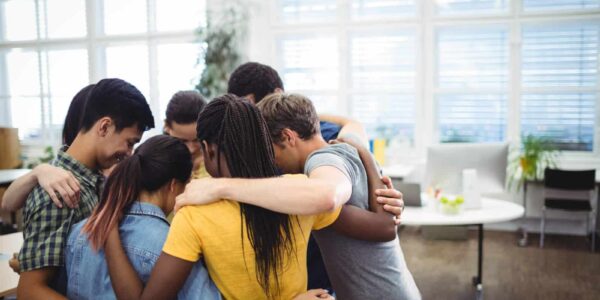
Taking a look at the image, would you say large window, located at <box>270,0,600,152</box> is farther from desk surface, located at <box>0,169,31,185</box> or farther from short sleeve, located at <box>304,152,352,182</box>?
short sleeve, located at <box>304,152,352,182</box>

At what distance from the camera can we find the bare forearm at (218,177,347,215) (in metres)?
1.14

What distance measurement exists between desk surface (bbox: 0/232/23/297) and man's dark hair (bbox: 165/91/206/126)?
834 mm

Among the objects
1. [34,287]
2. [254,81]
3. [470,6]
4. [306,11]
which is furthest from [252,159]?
[306,11]

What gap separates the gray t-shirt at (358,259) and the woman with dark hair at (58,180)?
656 millimetres

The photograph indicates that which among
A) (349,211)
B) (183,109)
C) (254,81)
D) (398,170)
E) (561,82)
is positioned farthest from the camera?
(561,82)

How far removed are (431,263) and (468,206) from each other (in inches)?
56.9

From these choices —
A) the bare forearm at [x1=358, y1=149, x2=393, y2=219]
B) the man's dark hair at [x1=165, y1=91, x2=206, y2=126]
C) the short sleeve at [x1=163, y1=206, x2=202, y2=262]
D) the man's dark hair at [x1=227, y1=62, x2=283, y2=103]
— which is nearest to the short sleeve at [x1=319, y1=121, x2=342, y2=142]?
the man's dark hair at [x1=227, y1=62, x2=283, y2=103]

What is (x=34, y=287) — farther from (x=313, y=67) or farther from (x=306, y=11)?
(x=306, y=11)

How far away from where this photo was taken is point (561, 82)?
18.8 feet

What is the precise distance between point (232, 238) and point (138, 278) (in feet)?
0.92

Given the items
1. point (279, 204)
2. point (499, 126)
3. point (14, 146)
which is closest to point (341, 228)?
point (279, 204)

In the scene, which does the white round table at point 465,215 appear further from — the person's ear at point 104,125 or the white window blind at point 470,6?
the white window blind at point 470,6

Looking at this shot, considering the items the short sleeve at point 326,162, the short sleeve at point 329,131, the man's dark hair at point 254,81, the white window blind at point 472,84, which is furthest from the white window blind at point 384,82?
the short sleeve at point 326,162

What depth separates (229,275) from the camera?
3.93 ft
